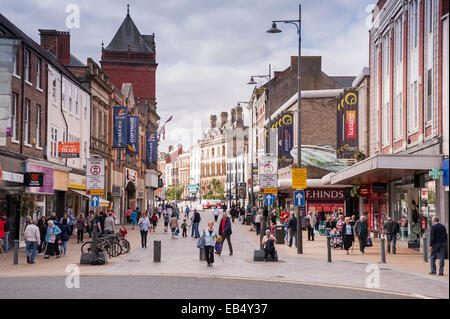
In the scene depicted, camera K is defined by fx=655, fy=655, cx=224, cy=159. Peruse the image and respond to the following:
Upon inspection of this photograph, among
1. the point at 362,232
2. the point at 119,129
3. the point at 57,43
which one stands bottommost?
the point at 362,232

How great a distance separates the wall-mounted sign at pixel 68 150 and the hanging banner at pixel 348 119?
15895 mm

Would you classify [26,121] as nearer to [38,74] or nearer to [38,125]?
[38,125]

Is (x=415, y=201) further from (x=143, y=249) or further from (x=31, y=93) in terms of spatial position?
(x=31, y=93)

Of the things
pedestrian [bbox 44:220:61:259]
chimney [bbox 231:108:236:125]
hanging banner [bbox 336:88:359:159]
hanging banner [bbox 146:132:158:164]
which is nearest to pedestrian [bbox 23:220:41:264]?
pedestrian [bbox 44:220:61:259]

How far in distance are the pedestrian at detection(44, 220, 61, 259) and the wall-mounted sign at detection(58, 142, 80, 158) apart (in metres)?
12.0

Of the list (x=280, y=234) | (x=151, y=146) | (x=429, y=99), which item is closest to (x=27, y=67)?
(x=280, y=234)

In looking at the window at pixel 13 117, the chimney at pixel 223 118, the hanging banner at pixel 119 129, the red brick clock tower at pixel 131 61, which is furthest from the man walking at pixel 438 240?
the chimney at pixel 223 118

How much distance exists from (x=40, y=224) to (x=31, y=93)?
8.32 metres

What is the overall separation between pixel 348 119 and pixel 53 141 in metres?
17.3

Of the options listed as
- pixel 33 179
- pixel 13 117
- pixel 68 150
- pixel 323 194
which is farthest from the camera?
pixel 323 194

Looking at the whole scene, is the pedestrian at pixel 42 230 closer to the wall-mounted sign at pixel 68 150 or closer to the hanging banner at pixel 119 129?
the wall-mounted sign at pixel 68 150

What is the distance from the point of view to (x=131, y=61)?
77188mm

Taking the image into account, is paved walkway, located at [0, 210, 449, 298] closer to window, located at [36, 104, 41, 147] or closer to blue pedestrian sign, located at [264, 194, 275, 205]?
blue pedestrian sign, located at [264, 194, 275, 205]

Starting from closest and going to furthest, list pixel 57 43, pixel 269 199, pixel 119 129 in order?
pixel 269 199 < pixel 57 43 < pixel 119 129
